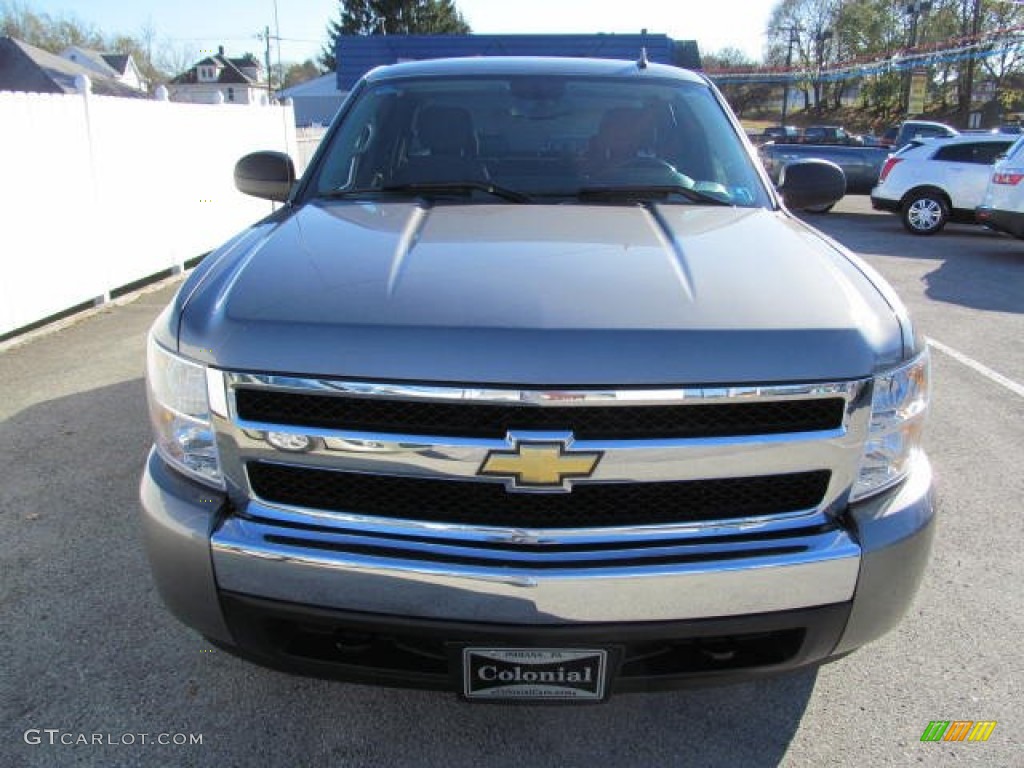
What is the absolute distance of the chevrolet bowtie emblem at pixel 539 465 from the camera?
1.84m

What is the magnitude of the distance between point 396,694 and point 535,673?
29.7 inches

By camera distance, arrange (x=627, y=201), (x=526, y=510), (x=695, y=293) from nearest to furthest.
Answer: (x=526, y=510) < (x=695, y=293) < (x=627, y=201)

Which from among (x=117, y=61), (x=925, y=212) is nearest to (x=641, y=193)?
(x=925, y=212)

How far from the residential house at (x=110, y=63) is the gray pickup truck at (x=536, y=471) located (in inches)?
2785

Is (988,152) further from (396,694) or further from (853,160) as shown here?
(396,694)

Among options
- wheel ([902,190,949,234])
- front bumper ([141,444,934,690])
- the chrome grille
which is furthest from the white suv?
the chrome grille

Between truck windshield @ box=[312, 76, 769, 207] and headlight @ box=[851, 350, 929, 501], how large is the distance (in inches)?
45.7

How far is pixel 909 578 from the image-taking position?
6.75 feet

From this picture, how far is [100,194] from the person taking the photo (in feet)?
24.8

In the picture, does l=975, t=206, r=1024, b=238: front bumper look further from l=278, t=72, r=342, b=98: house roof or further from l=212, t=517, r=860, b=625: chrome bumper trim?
l=278, t=72, r=342, b=98: house roof

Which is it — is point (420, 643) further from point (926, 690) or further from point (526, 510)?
point (926, 690)

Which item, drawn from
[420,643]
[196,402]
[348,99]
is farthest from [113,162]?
[420,643]

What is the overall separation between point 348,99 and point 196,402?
6.93ft

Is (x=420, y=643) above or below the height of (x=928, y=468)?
below
